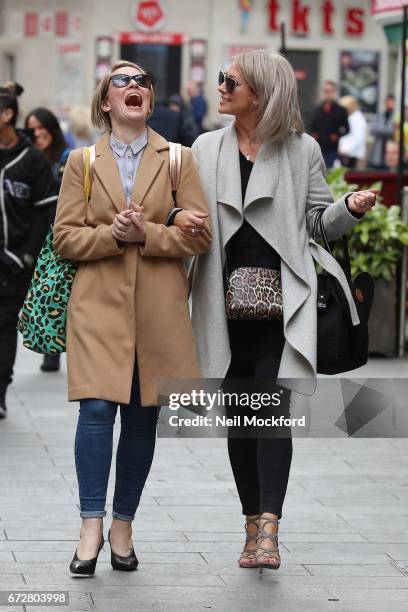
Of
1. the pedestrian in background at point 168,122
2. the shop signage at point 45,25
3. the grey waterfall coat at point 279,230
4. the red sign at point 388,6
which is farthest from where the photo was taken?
the shop signage at point 45,25

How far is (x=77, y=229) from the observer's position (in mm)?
5488

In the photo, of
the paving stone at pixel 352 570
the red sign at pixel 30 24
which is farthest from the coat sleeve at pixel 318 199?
the red sign at pixel 30 24

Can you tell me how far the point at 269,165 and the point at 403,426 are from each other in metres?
3.81

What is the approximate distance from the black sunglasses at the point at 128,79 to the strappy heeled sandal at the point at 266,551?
1529 millimetres

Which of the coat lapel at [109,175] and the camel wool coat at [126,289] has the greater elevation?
the coat lapel at [109,175]

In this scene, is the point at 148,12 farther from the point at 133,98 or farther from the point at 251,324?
the point at 251,324

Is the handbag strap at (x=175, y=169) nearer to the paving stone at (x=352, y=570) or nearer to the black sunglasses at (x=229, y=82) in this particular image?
the black sunglasses at (x=229, y=82)

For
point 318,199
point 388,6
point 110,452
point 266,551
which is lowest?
point 266,551

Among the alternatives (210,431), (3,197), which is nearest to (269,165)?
(210,431)

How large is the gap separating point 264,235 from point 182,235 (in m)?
0.29

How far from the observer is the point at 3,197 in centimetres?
895

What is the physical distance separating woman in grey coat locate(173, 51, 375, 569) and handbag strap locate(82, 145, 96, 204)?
0.32 metres

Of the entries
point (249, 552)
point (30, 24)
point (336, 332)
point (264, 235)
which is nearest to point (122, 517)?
point (249, 552)

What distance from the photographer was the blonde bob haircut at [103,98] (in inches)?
222
